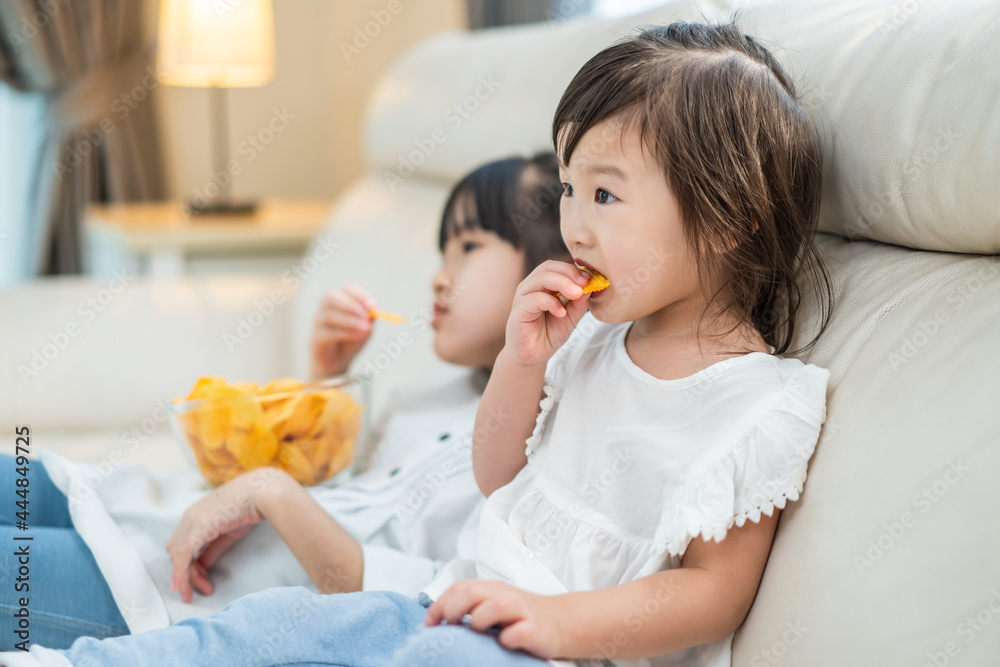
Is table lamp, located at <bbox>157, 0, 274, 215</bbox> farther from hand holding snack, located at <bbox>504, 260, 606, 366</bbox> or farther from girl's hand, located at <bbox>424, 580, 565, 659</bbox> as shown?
girl's hand, located at <bbox>424, 580, 565, 659</bbox>

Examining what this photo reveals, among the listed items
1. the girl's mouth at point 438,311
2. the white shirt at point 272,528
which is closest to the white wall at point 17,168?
the white shirt at point 272,528

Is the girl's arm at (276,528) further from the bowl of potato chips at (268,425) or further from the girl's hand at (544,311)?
the girl's hand at (544,311)

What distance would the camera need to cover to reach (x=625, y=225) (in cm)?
69

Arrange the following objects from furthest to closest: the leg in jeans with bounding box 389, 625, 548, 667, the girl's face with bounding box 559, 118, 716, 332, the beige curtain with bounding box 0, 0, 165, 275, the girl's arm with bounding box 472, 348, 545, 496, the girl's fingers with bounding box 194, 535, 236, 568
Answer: the beige curtain with bounding box 0, 0, 165, 275
the girl's fingers with bounding box 194, 535, 236, 568
the girl's arm with bounding box 472, 348, 545, 496
the girl's face with bounding box 559, 118, 716, 332
the leg in jeans with bounding box 389, 625, 548, 667

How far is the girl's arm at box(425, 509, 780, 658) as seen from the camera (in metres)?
0.60

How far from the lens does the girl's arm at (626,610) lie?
60 cm

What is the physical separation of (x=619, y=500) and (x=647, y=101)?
32cm

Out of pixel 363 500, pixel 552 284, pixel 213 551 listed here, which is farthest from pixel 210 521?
pixel 552 284

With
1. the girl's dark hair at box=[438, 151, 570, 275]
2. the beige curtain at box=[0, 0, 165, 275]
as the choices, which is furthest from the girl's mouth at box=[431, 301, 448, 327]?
the beige curtain at box=[0, 0, 165, 275]

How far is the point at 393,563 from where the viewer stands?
0.87m

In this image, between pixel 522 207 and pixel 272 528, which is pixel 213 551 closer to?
pixel 272 528

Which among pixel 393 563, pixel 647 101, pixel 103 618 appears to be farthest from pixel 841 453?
pixel 103 618

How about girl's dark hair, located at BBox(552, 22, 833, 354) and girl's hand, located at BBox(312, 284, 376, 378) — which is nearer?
girl's dark hair, located at BBox(552, 22, 833, 354)

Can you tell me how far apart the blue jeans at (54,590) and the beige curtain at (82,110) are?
6.72ft
